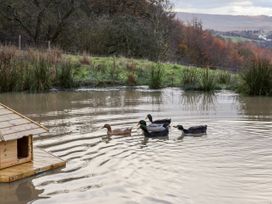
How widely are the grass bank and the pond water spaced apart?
3.16 m

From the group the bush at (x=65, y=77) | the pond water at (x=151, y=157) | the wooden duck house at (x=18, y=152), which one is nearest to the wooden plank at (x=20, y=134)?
the wooden duck house at (x=18, y=152)

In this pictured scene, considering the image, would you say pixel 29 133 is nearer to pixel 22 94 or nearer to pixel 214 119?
pixel 214 119

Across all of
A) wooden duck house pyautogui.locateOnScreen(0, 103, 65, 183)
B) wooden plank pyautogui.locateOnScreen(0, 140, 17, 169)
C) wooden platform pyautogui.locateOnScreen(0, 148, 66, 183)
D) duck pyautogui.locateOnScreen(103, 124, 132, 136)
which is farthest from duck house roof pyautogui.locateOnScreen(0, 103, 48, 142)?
duck pyautogui.locateOnScreen(103, 124, 132, 136)

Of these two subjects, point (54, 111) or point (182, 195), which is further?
point (54, 111)

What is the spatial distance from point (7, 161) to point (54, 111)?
6.99 metres

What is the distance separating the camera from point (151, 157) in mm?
10297

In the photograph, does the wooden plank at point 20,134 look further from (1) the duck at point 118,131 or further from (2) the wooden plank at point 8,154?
(1) the duck at point 118,131

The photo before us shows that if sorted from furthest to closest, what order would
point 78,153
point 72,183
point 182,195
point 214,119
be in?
point 214,119 → point 78,153 → point 72,183 → point 182,195

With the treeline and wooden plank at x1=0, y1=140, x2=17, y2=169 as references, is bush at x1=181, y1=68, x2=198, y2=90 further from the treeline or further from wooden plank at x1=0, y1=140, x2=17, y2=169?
wooden plank at x1=0, y1=140, x2=17, y2=169

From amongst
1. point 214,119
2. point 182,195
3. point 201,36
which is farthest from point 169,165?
point 201,36

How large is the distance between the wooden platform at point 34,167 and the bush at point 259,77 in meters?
12.1

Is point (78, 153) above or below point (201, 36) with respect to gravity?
below

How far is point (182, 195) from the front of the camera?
7.96 meters

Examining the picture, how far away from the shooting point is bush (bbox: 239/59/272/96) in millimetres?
20438
